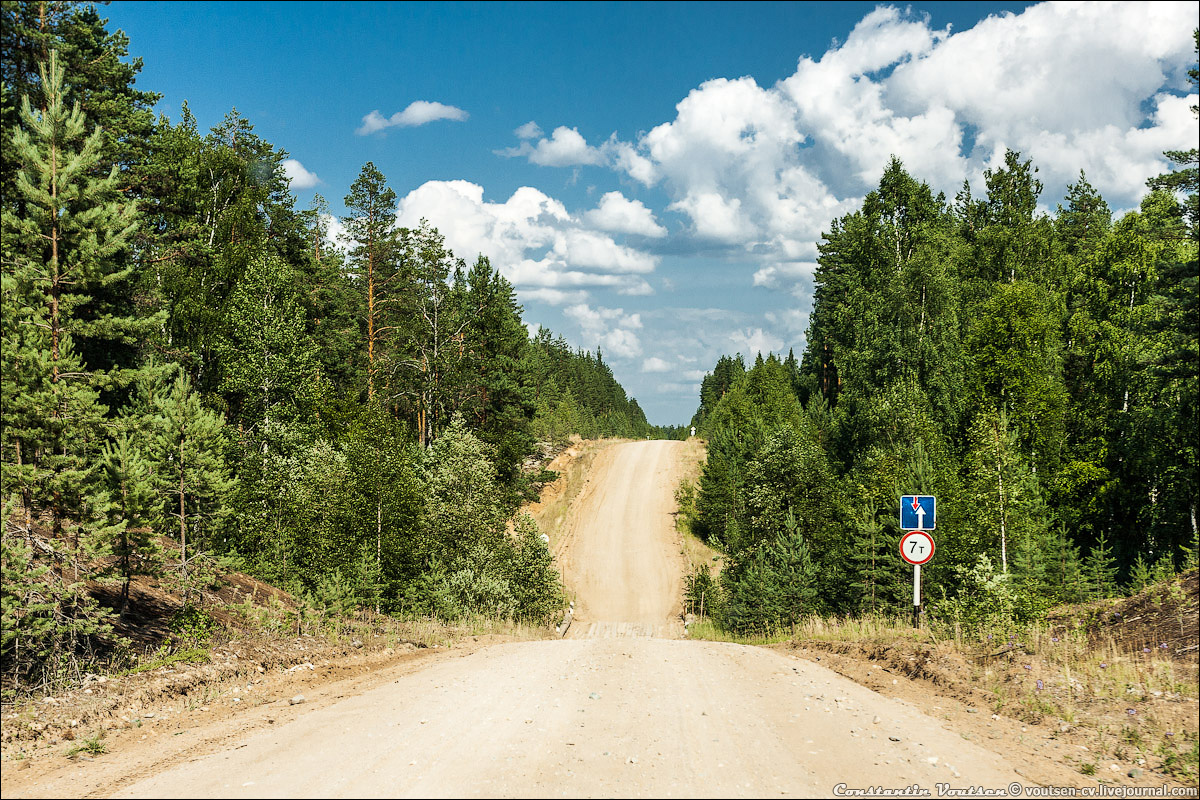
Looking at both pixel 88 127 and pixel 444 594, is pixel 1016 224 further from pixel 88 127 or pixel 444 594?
pixel 88 127

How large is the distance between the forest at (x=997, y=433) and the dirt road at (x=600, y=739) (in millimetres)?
12402

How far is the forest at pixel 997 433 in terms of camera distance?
23.5 meters

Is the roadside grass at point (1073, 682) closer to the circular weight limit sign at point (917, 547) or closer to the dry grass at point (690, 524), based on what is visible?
the circular weight limit sign at point (917, 547)

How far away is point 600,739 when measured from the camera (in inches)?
293

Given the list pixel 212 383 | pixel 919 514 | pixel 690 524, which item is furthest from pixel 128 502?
pixel 690 524

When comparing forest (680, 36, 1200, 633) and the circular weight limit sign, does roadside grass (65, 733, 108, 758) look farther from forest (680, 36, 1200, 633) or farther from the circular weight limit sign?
forest (680, 36, 1200, 633)

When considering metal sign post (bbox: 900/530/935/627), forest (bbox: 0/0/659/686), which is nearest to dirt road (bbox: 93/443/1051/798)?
Result: metal sign post (bbox: 900/530/935/627)

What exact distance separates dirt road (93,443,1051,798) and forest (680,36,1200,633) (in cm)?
1240

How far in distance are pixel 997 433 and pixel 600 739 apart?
18.4 metres

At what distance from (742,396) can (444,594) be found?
4764 centimetres

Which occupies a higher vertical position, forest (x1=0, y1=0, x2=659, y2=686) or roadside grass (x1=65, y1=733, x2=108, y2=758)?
forest (x1=0, y1=0, x2=659, y2=686)

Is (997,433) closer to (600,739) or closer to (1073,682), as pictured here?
(1073,682)

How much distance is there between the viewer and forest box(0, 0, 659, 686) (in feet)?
40.4

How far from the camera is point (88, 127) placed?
75.9 feet
